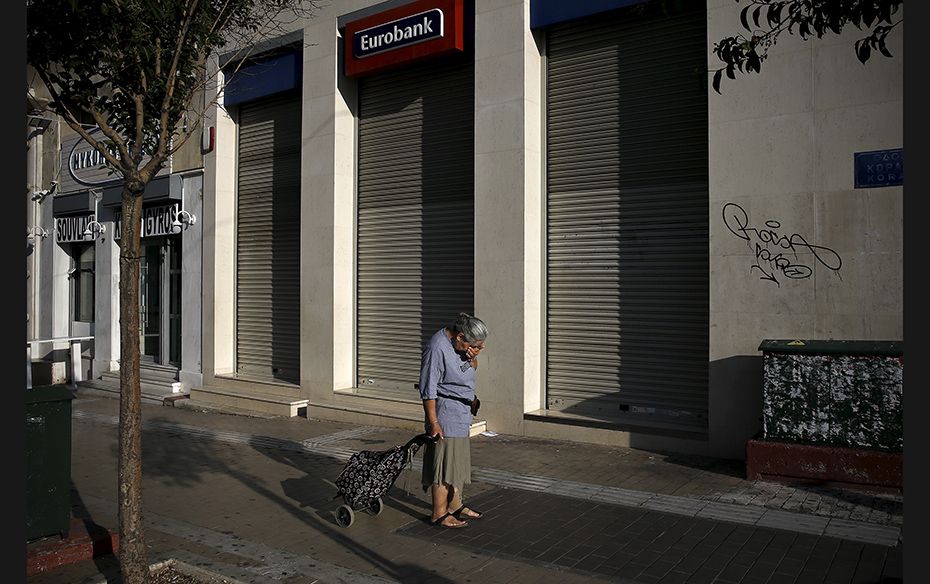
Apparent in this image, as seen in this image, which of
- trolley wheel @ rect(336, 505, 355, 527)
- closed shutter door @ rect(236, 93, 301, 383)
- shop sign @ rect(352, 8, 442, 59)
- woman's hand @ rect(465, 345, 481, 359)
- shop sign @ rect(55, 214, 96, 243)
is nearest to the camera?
woman's hand @ rect(465, 345, 481, 359)

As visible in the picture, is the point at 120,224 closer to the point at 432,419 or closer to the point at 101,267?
the point at 101,267

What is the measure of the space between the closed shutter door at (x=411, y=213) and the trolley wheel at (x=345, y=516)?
5.12 meters

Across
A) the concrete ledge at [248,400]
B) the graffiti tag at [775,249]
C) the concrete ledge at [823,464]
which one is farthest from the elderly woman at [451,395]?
the concrete ledge at [248,400]

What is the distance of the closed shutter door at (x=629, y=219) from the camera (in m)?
9.38

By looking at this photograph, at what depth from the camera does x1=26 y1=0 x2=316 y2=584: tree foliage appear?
5137mm

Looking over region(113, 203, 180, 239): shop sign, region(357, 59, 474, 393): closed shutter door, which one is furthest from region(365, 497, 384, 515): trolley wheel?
region(113, 203, 180, 239): shop sign

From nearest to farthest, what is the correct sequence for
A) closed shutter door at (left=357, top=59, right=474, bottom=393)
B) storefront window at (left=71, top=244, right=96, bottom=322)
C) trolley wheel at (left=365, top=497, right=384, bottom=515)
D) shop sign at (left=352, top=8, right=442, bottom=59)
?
trolley wheel at (left=365, top=497, right=384, bottom=515)
shop sign at (left=352, top=8, right=442, bottom=59)
closed shutter door at (left=357, top=59, right=474, bottom=393)
storefront window at (left=71, top=244, right=96, bottom=322)

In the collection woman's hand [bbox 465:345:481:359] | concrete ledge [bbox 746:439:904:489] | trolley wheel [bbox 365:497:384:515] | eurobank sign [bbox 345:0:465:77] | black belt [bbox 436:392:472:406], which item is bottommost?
trolley wheel [bbox 365:497:384:515]

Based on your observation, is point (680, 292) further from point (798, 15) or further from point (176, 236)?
point (176, 236)

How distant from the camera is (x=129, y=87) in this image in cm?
589

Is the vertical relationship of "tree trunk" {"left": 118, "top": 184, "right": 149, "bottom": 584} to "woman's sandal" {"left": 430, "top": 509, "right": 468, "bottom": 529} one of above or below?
above

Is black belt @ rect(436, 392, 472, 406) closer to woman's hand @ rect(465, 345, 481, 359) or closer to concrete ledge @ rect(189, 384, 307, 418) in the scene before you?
woman's hand @ rect(465, 345, 481, 359)

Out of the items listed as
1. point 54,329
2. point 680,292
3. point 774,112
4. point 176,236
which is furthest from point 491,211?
point 54,329

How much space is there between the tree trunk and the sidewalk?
2.27ft
